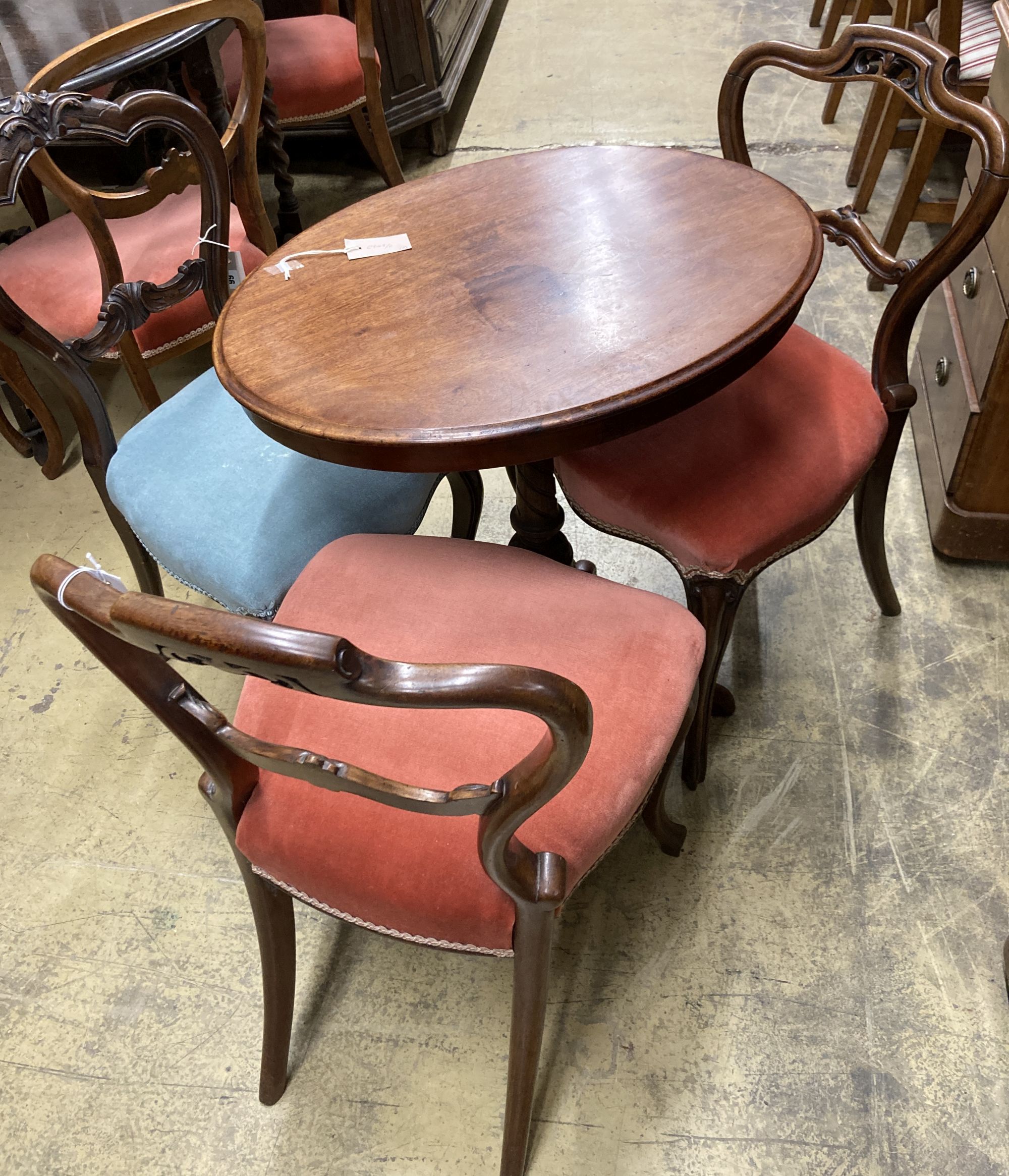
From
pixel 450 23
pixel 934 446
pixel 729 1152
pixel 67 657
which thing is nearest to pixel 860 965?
pixel 729 1152

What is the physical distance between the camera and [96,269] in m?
1.78

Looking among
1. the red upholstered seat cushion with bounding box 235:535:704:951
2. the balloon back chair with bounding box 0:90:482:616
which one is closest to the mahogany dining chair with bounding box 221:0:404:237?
the balloon back chair with bounding box 0:90:482:616

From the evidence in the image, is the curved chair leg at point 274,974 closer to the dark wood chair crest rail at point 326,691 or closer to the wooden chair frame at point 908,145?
the dark wood chair crest rail at point 326,691

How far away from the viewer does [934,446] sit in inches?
72.6

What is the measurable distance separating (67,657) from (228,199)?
95 cm

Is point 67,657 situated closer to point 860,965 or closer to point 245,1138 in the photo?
point 245,1138

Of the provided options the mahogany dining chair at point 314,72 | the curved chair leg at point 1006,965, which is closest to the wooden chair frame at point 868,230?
the curved chair leg at point 1006,965

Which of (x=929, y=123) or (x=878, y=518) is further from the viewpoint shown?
(x=929, y=123)

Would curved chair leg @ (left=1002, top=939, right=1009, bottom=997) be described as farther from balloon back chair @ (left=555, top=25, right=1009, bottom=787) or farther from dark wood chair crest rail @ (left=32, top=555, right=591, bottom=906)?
dark wood chair crest rail @ (left=32, top=555, right=591, bottom=906)

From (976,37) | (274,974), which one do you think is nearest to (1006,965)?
(274,974)

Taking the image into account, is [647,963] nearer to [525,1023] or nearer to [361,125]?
[525,1023]

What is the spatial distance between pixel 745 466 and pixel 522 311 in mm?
387

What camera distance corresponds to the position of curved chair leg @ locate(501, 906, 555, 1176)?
2.93ft

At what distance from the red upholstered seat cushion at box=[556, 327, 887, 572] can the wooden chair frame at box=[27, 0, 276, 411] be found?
78 centimetres
